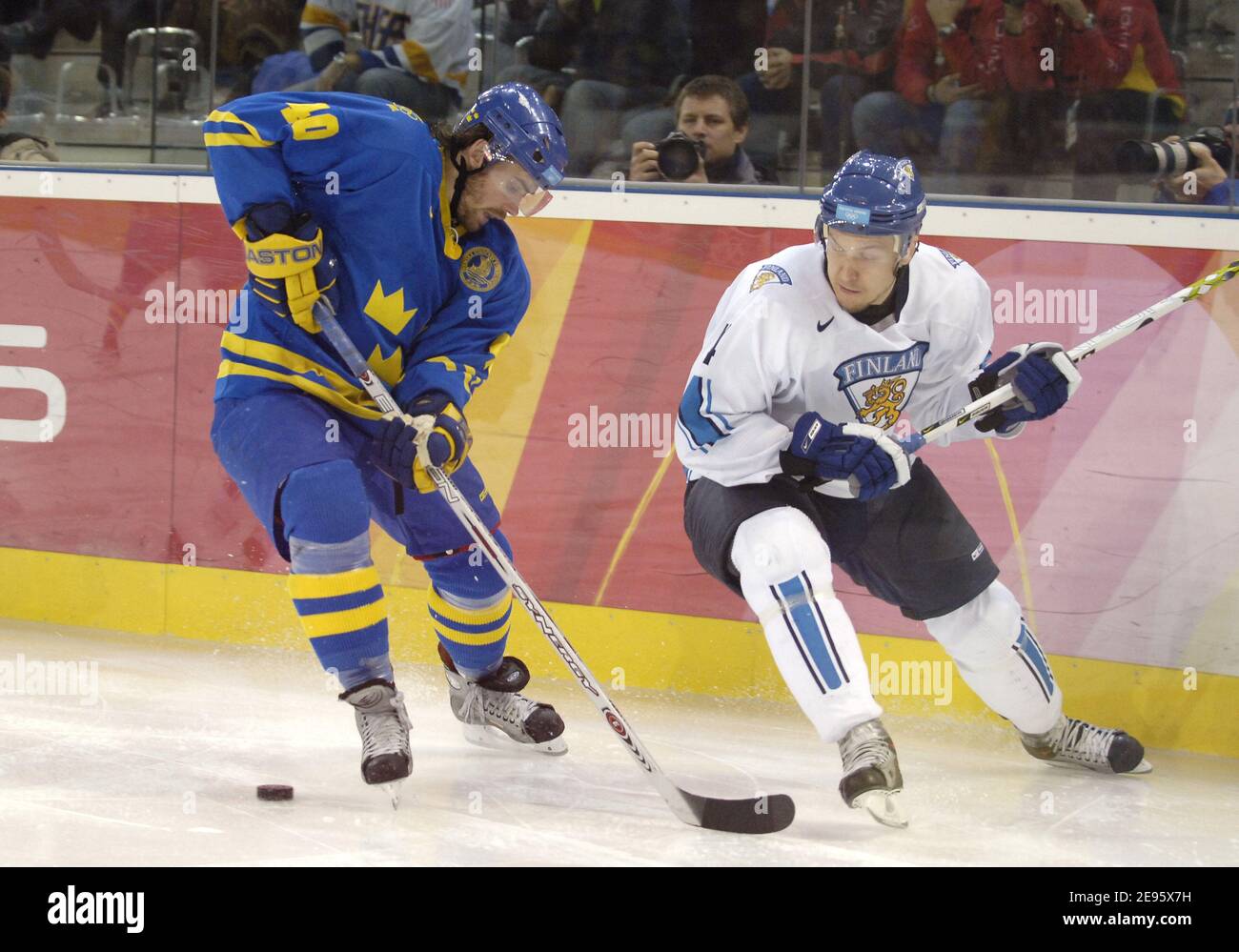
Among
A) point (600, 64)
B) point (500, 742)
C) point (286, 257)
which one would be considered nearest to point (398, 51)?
point (600, 64)

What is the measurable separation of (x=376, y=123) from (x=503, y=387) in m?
1.12

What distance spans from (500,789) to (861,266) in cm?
115

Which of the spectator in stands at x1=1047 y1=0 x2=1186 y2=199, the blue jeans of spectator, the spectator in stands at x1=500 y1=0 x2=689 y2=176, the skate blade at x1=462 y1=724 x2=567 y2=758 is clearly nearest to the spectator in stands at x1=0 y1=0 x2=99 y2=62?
the spectator in stands at x1=500 y1=0 x2=689 y2=176

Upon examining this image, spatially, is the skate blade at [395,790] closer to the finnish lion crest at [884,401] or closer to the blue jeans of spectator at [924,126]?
the finnish lion crest at [884,401]

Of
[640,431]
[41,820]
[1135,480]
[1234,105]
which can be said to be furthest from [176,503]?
[1234,105]

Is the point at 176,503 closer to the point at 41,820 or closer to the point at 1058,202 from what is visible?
the point at 41,820

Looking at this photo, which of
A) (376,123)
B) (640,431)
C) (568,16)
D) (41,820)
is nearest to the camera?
(41,820)

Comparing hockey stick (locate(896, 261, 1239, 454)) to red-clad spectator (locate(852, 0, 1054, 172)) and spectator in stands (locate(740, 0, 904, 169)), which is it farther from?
spectator in stands (locate(740, 0, 904, 169))

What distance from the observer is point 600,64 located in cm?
392

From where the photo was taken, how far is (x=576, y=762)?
311 cm

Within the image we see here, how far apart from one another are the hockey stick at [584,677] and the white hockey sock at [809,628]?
17 cm

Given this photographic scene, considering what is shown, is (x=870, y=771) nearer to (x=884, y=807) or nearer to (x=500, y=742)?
(x=884, y=807)

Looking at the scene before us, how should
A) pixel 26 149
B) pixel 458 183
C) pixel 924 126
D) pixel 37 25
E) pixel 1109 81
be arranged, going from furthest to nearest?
pixel 37 25
pixel 26 149
pixel 924 126
pixel 1109 81
pixel 458 183

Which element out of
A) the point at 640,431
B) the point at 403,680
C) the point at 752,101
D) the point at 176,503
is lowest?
the point at 403,680
